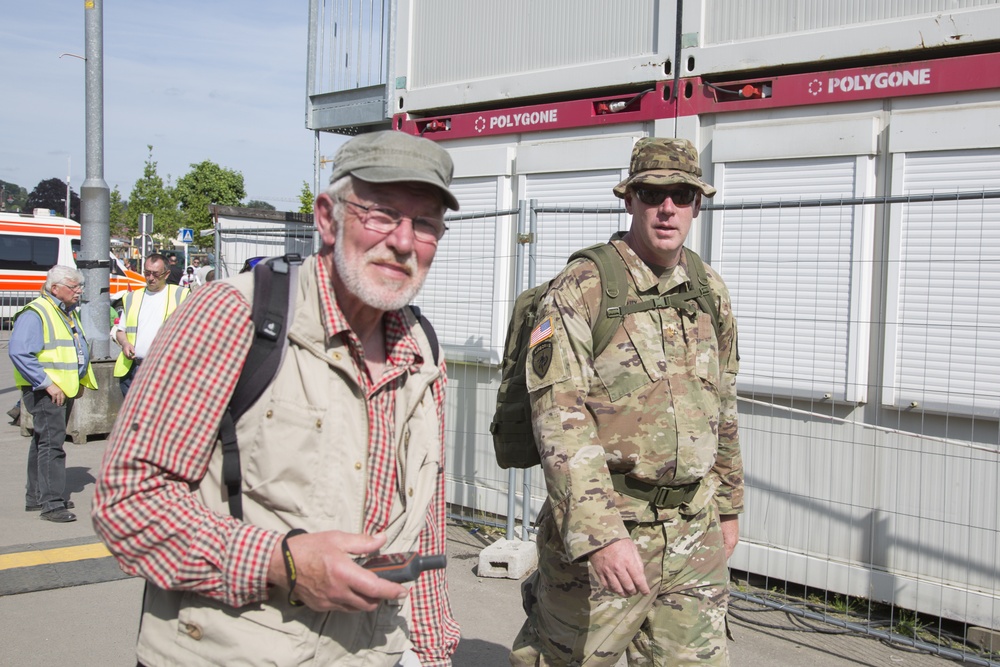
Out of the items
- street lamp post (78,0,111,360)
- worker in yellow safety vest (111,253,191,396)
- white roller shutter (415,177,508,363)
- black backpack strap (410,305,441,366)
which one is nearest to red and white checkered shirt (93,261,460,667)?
black backpack strap (410,305,441,366)

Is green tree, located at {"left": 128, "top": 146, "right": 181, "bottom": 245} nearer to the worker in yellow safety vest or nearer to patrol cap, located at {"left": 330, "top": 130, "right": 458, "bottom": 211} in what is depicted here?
the worker in yellow safety vest

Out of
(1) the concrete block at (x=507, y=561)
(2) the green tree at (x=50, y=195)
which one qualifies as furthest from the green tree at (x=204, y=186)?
(1) the concrete block at (x=507, y=561)

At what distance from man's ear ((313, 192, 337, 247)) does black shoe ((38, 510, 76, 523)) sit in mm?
5939

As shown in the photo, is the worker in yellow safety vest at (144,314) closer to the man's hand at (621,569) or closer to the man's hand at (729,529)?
the man's hand at (729,529)

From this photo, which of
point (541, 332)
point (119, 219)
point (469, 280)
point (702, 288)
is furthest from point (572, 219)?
point (119, 219)

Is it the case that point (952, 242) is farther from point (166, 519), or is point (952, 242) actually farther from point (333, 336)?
point (166, 519)

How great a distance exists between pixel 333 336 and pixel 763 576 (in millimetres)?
4573

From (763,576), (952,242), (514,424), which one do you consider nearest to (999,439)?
(952,242)

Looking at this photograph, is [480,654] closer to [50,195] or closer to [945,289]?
[945,289]

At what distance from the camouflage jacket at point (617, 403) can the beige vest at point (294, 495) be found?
3.29 feet

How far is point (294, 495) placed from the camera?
76.8 inches

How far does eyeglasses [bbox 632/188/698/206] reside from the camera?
11.1 feet

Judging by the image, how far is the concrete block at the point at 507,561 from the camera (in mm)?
6027

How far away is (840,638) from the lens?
5.16 meters
